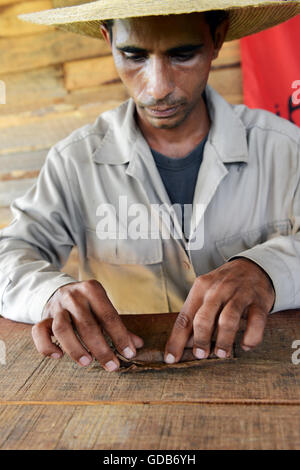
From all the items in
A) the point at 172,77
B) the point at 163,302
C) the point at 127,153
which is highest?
the point at 172,77

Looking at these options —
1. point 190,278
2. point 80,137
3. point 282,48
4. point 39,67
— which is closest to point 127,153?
point 80,137

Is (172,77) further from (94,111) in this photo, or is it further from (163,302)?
(94,111)

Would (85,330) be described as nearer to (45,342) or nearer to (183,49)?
(45,342)

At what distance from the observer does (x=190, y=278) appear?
1396 mm

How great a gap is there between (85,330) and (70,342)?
3 cm

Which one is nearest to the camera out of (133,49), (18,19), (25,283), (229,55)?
(25,283)

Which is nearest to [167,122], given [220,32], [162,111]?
[162,111]

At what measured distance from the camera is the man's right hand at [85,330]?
799mm

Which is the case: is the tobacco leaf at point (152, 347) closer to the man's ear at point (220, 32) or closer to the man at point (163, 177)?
the man at point (163, 177)

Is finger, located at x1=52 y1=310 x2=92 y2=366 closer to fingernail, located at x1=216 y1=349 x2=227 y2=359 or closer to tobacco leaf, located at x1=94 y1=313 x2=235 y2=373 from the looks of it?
tobacco leaf, located at x1=94 y1=313 x2=235 y2=373

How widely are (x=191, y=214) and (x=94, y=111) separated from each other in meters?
0.97

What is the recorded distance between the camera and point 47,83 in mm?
2131

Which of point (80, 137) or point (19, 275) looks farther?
point (80, 137)

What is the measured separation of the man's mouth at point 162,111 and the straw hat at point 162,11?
264mm
